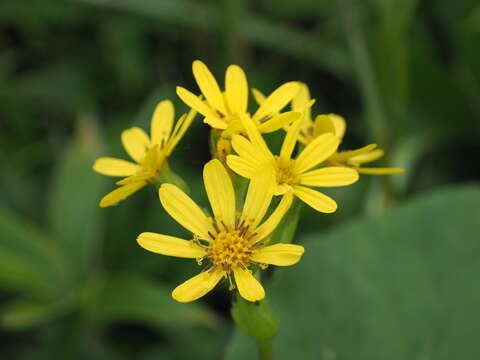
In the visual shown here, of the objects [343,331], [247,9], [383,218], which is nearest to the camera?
[343,331]

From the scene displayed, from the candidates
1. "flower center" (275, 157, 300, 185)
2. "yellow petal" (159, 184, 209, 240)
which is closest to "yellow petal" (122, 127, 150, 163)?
"yellow petal" (159, 184, 209, 240)

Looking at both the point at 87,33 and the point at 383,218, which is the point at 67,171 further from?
the point at 383,218

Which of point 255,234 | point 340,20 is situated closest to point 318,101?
point 340,20

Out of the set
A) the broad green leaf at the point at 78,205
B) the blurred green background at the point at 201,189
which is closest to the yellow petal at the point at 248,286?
the blurred green background at the point at 201,189

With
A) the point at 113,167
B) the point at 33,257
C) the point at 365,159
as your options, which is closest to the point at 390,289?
the point at 365,159

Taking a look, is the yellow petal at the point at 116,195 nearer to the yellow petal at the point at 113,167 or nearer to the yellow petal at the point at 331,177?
the yellow petal at the point at 113,167

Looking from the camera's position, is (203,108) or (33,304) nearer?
(203,108)
